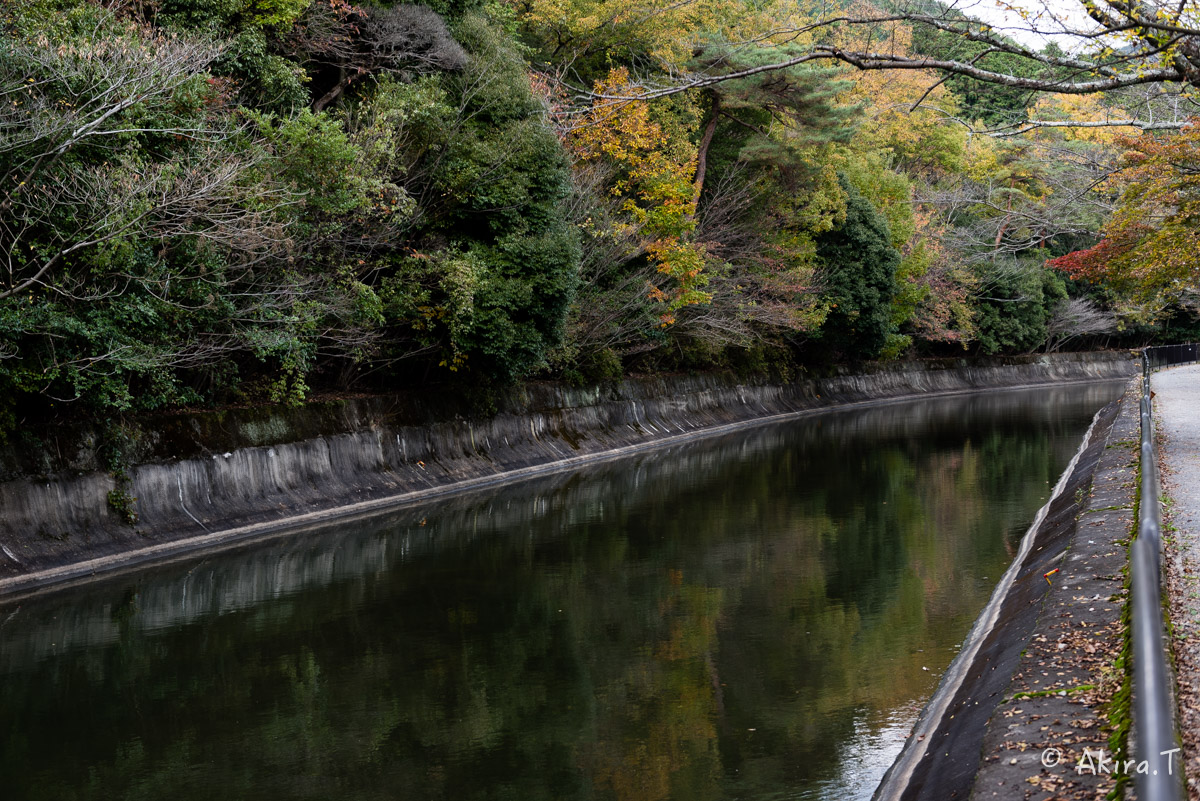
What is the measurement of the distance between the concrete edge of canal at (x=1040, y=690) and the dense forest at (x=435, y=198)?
4.64 meters

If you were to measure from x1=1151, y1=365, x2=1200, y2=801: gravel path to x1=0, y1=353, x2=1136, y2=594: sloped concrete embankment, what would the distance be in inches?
531

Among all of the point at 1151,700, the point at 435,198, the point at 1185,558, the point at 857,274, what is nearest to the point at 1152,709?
the point at 1151,700

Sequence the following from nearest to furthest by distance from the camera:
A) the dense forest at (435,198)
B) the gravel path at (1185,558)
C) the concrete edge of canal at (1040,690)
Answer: the concrete edge of canal at (1040,690), the gravel path at (1185,558), the dense forest at (435,198)

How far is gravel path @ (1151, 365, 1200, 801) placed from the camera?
558cm

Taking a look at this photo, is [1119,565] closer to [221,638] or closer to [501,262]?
[221,638]

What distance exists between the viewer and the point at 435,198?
75.2 ft

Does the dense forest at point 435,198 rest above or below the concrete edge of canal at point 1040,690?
above

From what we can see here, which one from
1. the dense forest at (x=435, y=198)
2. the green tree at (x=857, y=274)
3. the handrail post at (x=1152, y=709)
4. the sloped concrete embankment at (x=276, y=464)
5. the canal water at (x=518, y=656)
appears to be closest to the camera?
the handrail post at (x=1152, y=709)

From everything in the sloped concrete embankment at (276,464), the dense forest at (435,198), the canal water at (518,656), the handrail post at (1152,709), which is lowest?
the canal water at (518,656)

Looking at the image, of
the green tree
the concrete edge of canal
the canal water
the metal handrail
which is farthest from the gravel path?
the green tree

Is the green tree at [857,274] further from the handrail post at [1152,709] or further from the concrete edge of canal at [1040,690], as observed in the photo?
the handrail post at [1152,709]

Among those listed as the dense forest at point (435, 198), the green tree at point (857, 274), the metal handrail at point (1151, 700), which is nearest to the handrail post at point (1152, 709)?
the metal handrail at point (1151, 700)

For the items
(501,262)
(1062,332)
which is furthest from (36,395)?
(1062,332)

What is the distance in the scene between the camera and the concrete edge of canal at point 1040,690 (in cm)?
547
